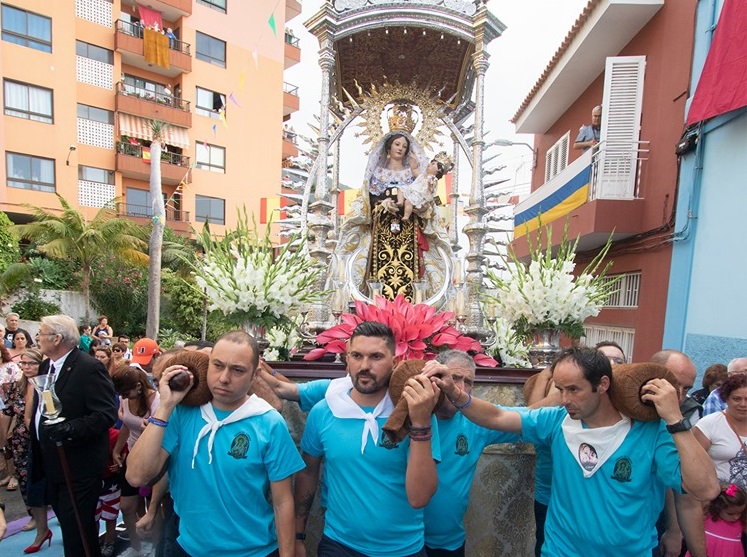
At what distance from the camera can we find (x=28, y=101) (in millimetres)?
15391

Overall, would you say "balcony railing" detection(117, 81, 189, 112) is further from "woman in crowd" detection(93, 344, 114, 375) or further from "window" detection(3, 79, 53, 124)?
"woman in crowd" detection(93, 344, 114, 375)

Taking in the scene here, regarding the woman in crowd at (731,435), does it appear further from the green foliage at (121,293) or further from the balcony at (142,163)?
the balcony at (142,163)

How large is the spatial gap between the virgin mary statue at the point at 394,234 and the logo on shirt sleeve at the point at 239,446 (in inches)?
133

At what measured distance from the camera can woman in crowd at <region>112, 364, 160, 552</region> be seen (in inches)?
124

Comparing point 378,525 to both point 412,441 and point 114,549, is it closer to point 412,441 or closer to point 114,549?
point 412,441

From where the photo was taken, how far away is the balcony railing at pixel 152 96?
17.5 metres

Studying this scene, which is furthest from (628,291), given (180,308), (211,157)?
(211,157)

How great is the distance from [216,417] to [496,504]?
1.74 m

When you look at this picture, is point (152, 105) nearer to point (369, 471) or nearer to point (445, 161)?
point (445, 161)

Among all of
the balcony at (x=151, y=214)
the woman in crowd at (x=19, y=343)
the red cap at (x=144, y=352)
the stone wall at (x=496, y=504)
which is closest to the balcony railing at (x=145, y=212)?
the balcony at (x=151, y=214)

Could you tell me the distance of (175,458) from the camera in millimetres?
1919

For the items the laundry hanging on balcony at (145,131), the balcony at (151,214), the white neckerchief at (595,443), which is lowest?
the white neckerchief at (595,443)

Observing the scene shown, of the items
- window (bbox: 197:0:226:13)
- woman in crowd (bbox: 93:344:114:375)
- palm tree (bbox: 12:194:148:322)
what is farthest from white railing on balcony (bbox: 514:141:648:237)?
window (bbox: 197:0:226:13)

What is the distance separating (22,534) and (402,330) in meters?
3.69
